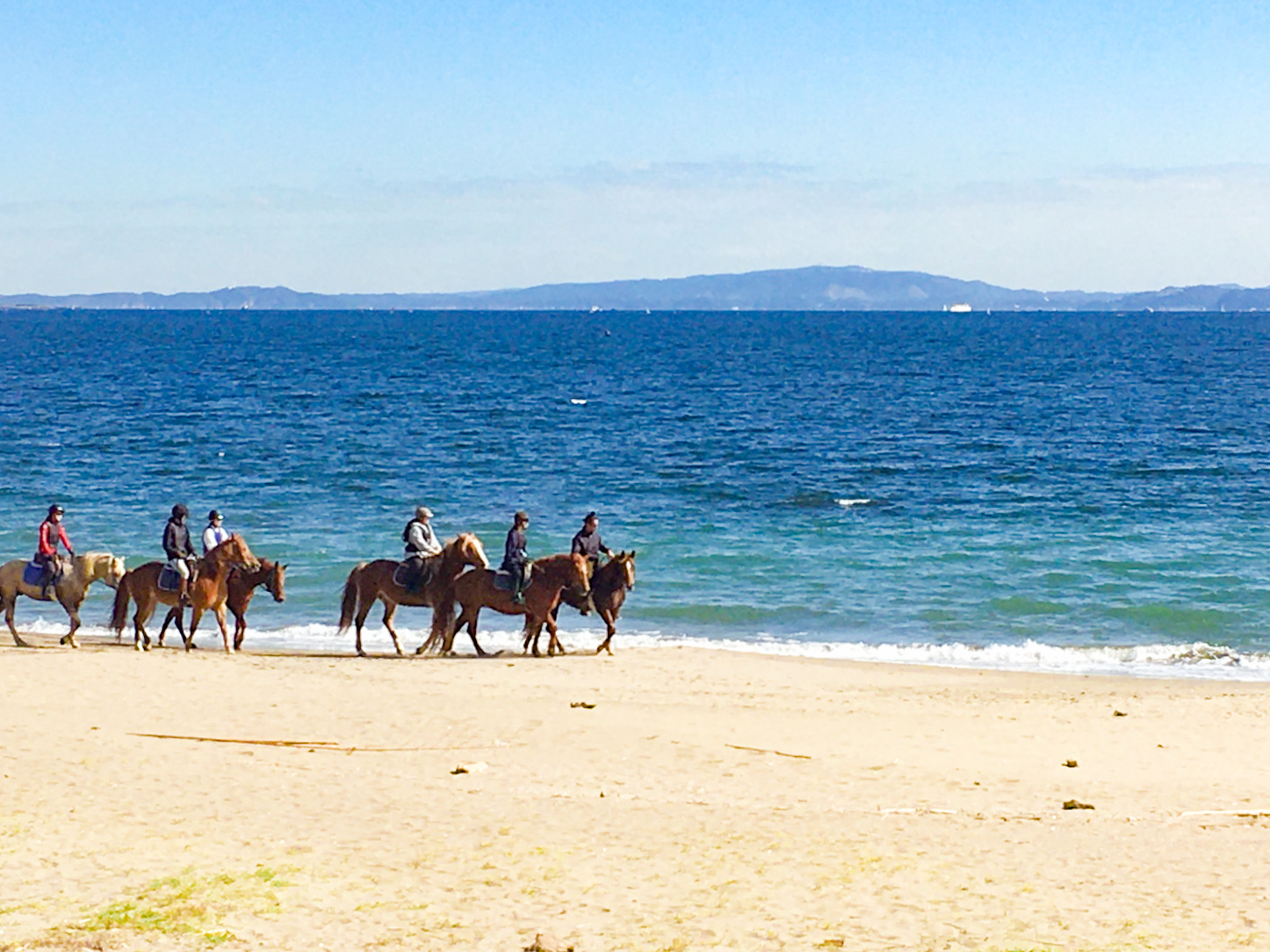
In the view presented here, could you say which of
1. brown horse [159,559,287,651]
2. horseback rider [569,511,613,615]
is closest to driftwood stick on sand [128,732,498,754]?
brown horse [159,559,287,651]

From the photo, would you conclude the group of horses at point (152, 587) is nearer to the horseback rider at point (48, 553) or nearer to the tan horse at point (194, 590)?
the tan horse at point (194, 590)

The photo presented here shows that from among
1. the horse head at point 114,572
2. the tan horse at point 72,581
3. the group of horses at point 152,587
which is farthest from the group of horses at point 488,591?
the tan horse at point 72,581

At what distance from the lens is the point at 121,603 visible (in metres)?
23.5

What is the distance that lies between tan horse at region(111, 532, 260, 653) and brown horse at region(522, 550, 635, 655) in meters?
4.56

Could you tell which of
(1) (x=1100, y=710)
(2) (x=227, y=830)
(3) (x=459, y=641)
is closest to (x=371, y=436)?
(3) (x=459, y=641)

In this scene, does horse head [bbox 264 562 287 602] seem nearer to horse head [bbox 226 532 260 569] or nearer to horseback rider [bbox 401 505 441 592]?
horse head [bbox 226 532 260 569]

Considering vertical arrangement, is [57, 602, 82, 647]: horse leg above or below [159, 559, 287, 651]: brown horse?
below

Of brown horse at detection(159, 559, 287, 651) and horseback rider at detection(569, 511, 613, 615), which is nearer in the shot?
brown horse at detection(159, 559, 287, 651)

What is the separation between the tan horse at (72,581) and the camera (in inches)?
921

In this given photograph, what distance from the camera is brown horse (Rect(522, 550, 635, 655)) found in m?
23.2

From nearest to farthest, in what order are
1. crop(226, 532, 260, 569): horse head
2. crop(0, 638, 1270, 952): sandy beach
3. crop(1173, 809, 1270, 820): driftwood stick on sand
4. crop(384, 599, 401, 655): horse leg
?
crop(0, 638, 1270, 952): sandy beach, crop(1173, 809, 1270, 820): driftwood stick on sand, crop(226, 532, 260, 569): horse head, crop(384, 599, 401, 655): horse leg

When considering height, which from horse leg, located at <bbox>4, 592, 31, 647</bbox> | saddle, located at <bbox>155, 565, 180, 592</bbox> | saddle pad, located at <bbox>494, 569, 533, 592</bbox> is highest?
saddle pad, located at <bbox>494, 569, 533, 592</bbox>

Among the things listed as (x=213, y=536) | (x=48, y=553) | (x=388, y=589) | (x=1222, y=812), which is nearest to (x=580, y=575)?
(x=388, y=589)

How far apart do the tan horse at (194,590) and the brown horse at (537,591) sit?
320cm
